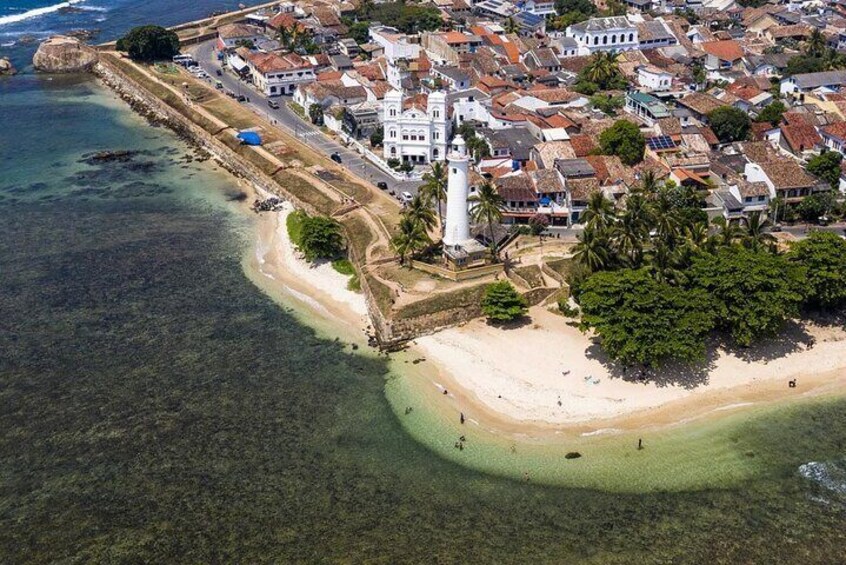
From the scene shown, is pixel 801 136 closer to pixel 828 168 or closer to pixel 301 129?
pixel 828 168

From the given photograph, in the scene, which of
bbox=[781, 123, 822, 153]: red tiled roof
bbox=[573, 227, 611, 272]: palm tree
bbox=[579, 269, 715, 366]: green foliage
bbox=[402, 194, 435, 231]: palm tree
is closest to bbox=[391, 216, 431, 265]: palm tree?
bbox=[402, 194, 435, 231]: palm tree

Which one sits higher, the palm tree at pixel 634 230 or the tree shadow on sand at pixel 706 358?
the palm tree at pixel 634 230

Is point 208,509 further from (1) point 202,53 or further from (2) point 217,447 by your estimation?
(1) point 202,53

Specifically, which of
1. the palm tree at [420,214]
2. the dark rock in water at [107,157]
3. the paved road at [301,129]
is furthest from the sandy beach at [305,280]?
the dark rock in water at [107,157]

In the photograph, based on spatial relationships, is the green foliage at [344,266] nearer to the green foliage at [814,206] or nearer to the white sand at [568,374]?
the white sand at [568,374]

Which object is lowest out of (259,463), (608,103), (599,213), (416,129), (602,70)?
(259,463)

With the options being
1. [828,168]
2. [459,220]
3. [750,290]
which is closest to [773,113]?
[828,168]
